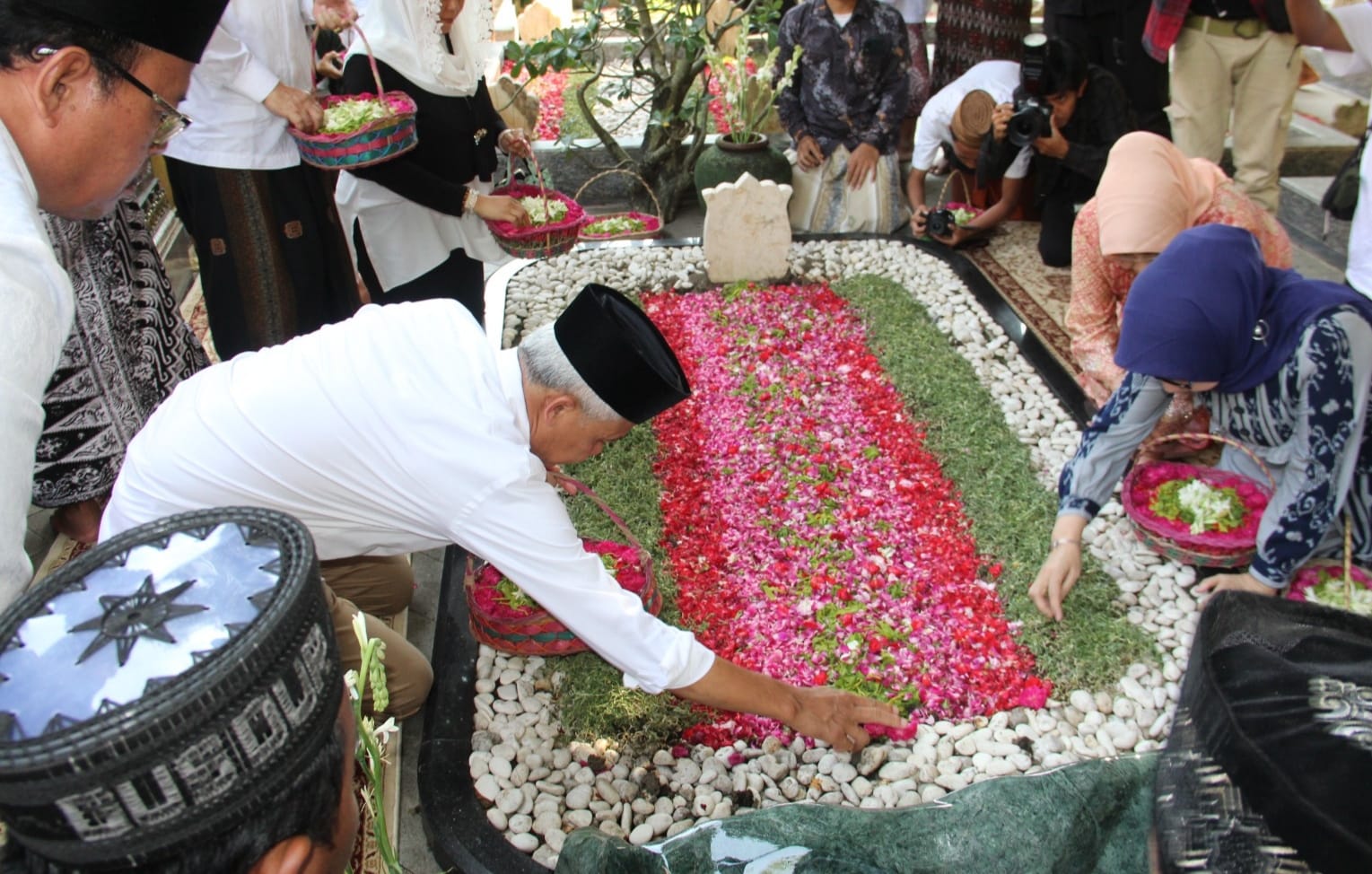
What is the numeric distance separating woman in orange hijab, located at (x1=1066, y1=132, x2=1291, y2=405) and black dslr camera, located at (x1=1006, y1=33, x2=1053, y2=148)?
3.16 ft

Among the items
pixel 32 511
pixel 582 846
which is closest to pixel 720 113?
pixel 32 511

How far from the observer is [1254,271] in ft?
7.70

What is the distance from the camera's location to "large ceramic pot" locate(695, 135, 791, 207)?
541cm

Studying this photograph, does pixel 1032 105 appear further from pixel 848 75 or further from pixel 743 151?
pixel 743 151

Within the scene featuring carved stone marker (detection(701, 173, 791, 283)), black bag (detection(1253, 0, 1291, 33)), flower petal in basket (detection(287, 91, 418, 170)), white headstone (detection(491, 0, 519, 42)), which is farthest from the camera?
white headstone (detection(491, 0, 519, 42))

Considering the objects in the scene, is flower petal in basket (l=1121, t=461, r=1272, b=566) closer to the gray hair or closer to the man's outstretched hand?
the man's outstretched hand

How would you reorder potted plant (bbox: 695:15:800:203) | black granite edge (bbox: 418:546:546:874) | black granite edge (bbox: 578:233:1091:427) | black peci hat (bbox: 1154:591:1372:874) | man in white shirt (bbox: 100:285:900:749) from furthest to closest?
potted plant (bbox: 695:15:800:203)
black granite edge (bbox: 578:233:1091:427)
black granite edge (bbox: 418:546:546:874)
man in white shirt (bbox: 100:285:900:749)
black peci hat (bbox: 1154:591:1372:874)

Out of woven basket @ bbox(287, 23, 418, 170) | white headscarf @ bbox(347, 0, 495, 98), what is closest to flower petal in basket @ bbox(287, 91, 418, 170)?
woven basket @ bbox(287, 23, 418, 170)

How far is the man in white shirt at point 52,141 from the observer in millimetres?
931

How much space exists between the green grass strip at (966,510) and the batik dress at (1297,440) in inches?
8.7

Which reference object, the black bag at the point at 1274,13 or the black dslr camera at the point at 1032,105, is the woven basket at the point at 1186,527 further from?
the black bag at the point at 1274,13

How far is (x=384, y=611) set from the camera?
271 cm

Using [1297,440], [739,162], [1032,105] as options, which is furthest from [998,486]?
[739,162]

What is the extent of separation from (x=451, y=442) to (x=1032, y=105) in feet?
11.5
